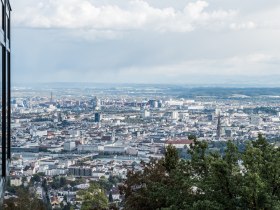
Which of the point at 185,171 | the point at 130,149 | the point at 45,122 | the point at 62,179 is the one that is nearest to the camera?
the point at 185,171

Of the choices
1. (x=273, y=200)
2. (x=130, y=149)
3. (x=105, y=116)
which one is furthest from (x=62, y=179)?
(x=105, y=116)

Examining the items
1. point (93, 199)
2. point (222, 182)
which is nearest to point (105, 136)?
point (93, 199)

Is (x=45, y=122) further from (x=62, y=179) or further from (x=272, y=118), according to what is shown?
(x=62, y=179)

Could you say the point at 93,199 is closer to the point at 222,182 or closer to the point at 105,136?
the point at 222,182

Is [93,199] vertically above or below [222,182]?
below

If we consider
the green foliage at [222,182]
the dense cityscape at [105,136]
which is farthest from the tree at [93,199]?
the green foliage at [222,182]
